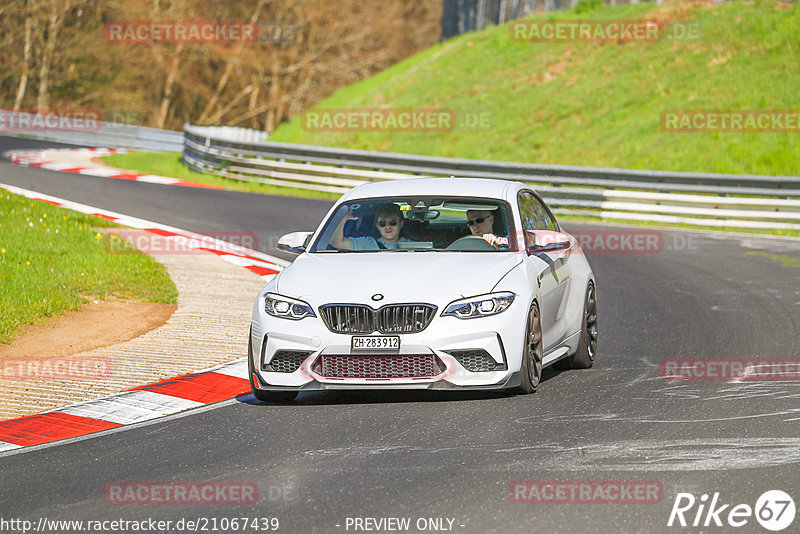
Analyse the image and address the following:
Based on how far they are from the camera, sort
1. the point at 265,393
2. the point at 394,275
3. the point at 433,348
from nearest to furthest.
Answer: the point at 433,348, the point at 394,275, the point at 265,393

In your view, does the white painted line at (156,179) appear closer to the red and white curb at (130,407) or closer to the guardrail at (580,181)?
the guardrail at (580,181)

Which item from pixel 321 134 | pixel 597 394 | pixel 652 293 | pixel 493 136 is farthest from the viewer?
pixel 321 134

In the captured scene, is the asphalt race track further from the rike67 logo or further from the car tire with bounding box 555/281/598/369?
the car tire with bounding box 555/281/598/369

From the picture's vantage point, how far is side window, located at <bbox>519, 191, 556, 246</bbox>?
9.16 m

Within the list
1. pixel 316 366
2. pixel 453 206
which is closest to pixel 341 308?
pixel 316 366

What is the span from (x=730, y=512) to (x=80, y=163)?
93.3 feet

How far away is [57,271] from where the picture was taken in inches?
531

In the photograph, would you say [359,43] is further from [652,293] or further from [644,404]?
[644,404]

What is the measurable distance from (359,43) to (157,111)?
10.4 meters

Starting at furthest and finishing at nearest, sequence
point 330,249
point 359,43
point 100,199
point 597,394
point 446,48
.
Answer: point 359,43, point 446,48, point 100,199, point 330,249, point 597,394

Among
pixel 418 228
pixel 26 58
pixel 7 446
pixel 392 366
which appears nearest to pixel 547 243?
pixel 418 228

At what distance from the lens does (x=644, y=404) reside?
7.95 metres

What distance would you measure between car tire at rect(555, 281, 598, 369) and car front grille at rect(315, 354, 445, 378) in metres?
2.01

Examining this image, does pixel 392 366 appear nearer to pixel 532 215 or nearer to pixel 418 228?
pixel 418 228
